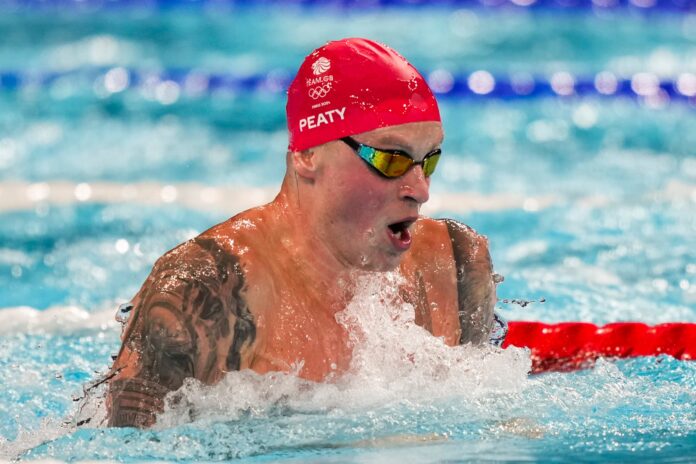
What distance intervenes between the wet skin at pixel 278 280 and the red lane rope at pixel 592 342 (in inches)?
40.4

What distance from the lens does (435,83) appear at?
25.7ft

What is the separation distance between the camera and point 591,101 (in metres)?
7.63

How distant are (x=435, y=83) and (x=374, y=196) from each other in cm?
552

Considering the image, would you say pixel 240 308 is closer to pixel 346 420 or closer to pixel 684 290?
pixel 346 420

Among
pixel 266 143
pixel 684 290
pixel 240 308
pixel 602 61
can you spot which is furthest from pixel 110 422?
pixel 602 61

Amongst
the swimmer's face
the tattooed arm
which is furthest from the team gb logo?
the tattooed arm

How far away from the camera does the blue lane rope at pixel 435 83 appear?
25.4ft

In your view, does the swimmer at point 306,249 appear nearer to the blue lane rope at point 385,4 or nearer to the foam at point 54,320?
the foam at point 54,320

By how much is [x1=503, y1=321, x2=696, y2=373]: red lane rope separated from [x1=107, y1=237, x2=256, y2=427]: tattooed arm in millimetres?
1421

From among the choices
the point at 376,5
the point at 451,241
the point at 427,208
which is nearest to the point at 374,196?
the point at 451,241

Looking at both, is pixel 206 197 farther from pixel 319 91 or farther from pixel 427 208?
pixel 319 91

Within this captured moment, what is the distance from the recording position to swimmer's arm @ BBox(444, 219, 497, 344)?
9.09 ft

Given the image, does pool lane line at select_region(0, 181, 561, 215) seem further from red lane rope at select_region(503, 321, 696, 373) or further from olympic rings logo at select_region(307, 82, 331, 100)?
olympic rings logo at select_region(307, 82, 331, 100)

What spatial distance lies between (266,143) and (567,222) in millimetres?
2053
